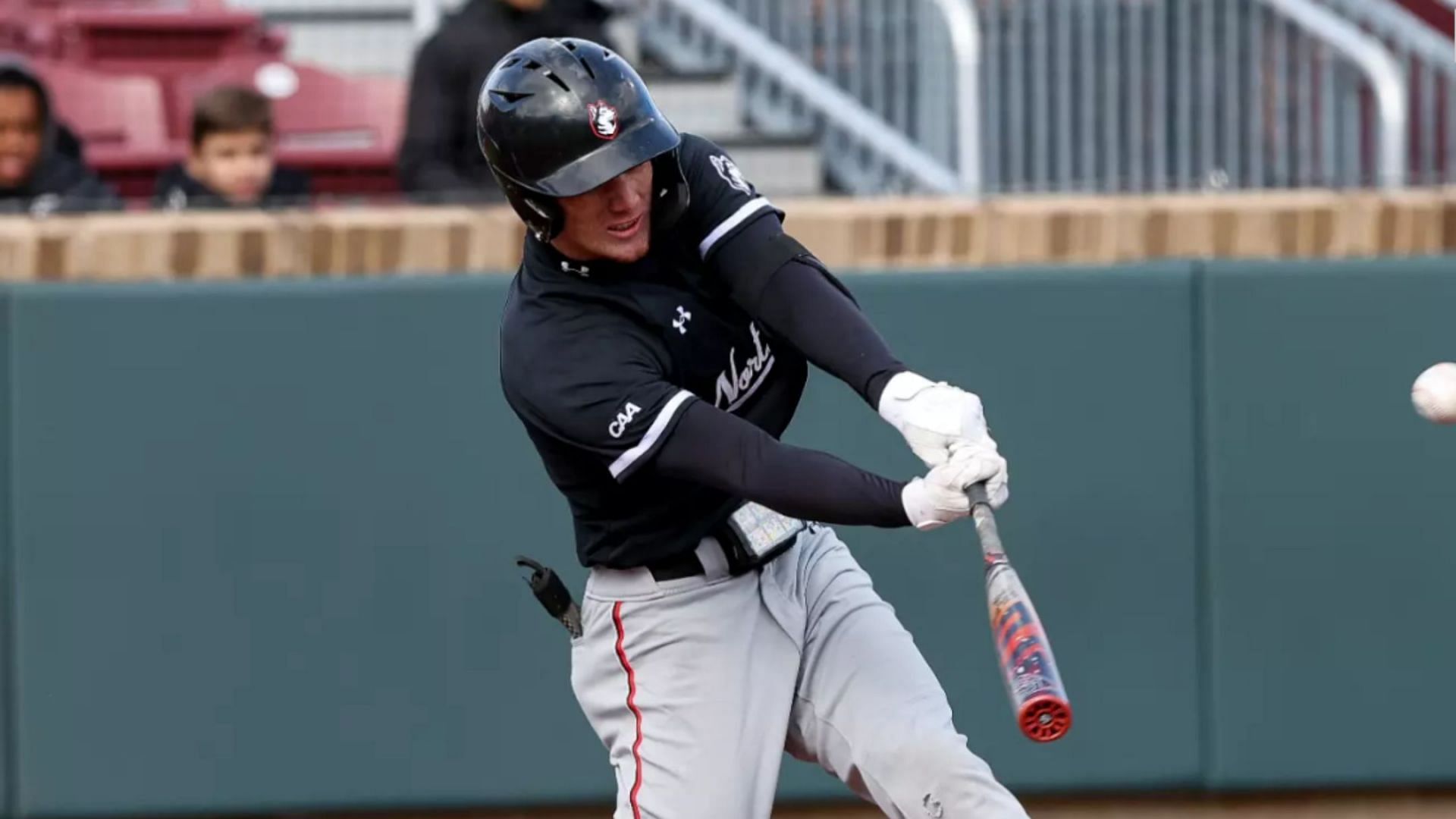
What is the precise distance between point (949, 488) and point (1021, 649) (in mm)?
263

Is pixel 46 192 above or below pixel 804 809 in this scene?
above

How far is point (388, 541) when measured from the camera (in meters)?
5.12

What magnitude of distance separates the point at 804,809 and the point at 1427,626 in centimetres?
149

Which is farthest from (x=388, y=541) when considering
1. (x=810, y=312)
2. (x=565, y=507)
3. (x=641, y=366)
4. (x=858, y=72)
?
(x=858, y=72)

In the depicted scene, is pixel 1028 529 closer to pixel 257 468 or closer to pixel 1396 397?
pixel 1396 397

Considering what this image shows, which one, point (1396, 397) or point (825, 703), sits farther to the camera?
point (1396, 397)

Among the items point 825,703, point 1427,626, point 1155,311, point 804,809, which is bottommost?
point 804,809

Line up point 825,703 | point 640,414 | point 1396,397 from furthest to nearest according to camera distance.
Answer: point 1396,397, point 825,703, point 640,414

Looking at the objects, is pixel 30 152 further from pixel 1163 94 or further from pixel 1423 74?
pixel 1423 74

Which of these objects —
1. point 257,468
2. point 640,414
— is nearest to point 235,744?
point 257,468

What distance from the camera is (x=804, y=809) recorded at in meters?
5.27

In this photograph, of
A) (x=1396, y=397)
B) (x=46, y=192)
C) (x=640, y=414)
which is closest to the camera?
(x=640, y=414)

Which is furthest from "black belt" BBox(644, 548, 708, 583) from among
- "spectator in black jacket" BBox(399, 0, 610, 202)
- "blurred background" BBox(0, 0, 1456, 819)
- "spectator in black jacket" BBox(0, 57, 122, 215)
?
"spectator in black jacket" BBox(0, 57, 122, 215)

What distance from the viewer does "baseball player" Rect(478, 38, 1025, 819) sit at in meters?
3.37
